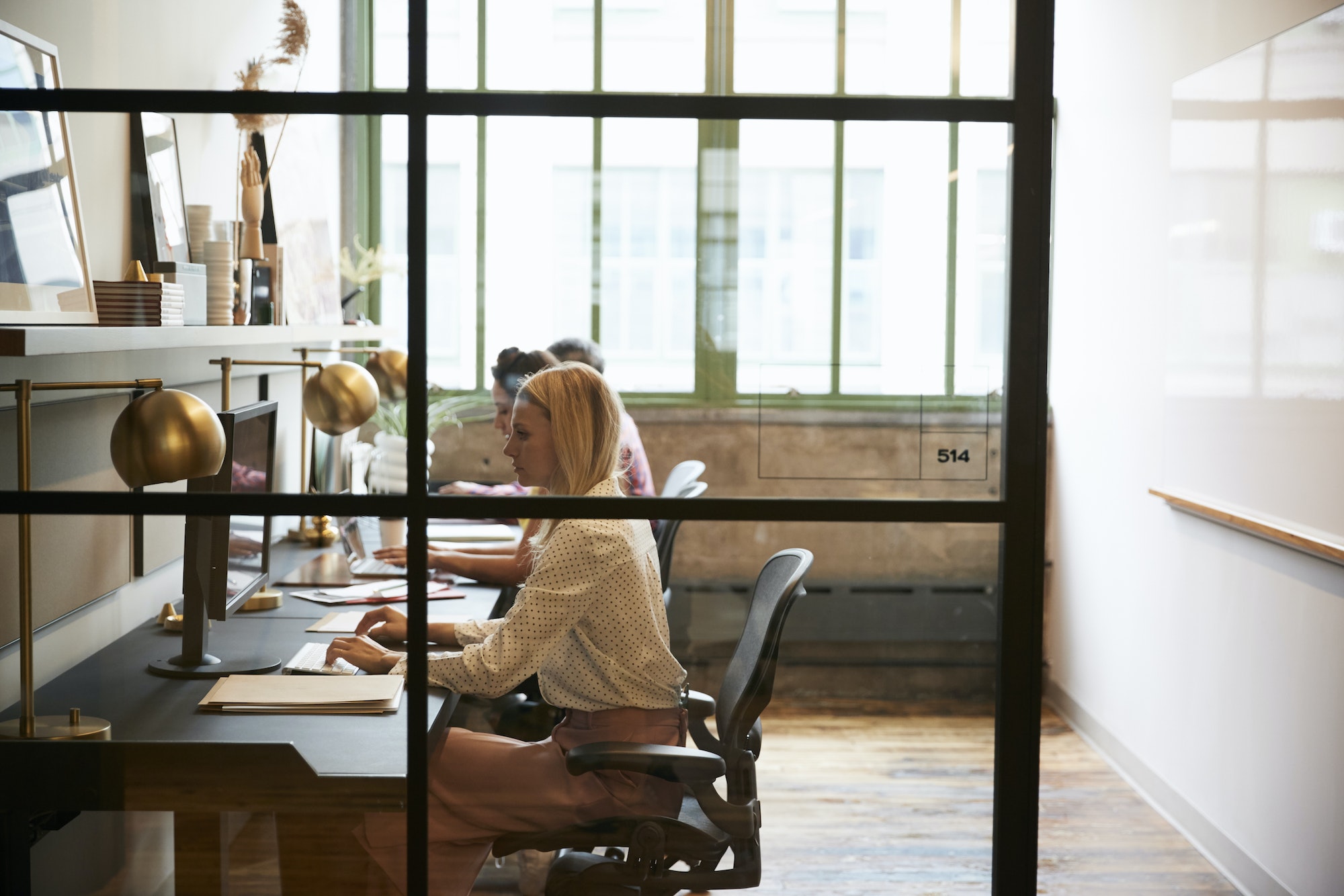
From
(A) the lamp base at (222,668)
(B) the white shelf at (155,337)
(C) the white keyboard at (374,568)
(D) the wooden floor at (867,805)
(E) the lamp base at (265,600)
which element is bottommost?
(D) the wooden floor at (867,805)

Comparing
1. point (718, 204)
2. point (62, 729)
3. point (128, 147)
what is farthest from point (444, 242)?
point (62, 729)

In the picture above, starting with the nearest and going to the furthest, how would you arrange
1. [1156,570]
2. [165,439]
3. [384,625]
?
[165,439] → [384,625] → [1156,570]

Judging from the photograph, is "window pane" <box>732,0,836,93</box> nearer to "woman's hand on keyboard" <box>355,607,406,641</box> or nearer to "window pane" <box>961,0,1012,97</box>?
"window pane" <box>961,0,1012,97</box>

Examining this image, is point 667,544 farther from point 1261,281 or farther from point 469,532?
point 1261,281

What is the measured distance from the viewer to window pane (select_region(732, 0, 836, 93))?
52.7 inches

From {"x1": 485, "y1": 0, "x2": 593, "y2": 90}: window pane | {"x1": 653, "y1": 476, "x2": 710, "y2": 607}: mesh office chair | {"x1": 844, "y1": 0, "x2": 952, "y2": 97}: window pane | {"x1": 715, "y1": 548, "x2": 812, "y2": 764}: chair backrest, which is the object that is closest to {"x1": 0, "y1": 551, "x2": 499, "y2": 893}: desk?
{"x1": 653, "y1": 476, "x2": 710, "y2": 607}: mesh office chair

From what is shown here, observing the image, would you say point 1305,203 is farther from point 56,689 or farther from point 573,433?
point 56,689

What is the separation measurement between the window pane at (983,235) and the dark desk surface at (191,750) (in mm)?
714

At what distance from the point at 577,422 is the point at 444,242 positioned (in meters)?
0.28

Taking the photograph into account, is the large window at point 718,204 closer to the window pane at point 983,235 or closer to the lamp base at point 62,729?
the window pane at point 983,235

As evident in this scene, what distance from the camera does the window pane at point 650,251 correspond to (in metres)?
1.33

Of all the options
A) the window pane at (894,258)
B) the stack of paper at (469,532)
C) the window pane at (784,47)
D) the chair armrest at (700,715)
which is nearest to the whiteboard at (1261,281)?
the window pane at (894,258)

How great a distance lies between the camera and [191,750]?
A: 53.7 inches

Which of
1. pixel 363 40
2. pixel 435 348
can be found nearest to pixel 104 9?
pixel 363 40
